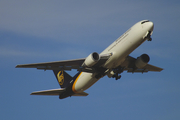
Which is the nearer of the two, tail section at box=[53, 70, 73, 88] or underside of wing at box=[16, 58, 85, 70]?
underside of wing at box=[16, 58, 85, 70]

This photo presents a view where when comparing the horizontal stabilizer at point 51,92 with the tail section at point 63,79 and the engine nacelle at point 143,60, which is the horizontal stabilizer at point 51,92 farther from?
the engine nacelle at point 143,60

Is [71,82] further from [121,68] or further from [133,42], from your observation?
[133,42]

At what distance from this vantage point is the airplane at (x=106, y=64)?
2892 centimetres

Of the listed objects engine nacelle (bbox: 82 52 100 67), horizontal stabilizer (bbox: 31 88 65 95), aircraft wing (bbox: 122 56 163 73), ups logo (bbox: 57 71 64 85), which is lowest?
horizontal stabilizer (bbox: 31 88 65 95)

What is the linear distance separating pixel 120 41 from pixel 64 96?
42.4 ft

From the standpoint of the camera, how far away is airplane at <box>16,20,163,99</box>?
94.9 feet

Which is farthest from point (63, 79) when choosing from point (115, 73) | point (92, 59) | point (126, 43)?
point (126, 43)

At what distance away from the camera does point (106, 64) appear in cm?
3095

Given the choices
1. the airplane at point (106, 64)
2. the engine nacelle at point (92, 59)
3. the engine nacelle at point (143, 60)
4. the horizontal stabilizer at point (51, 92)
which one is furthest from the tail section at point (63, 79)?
the engine nacelle at point (143, 60)

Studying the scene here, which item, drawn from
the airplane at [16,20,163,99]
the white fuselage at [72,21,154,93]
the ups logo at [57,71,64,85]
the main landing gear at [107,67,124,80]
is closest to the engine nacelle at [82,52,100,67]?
the airplane at [16,20,163,99]

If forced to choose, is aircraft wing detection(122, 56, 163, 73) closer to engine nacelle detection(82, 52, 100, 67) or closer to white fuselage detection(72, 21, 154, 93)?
white fuselage detection(72, 21, 154, 93)

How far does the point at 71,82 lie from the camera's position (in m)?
36.8

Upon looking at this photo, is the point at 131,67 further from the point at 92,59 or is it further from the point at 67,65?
the point at 67,65

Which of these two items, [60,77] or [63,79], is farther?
[60,77]
